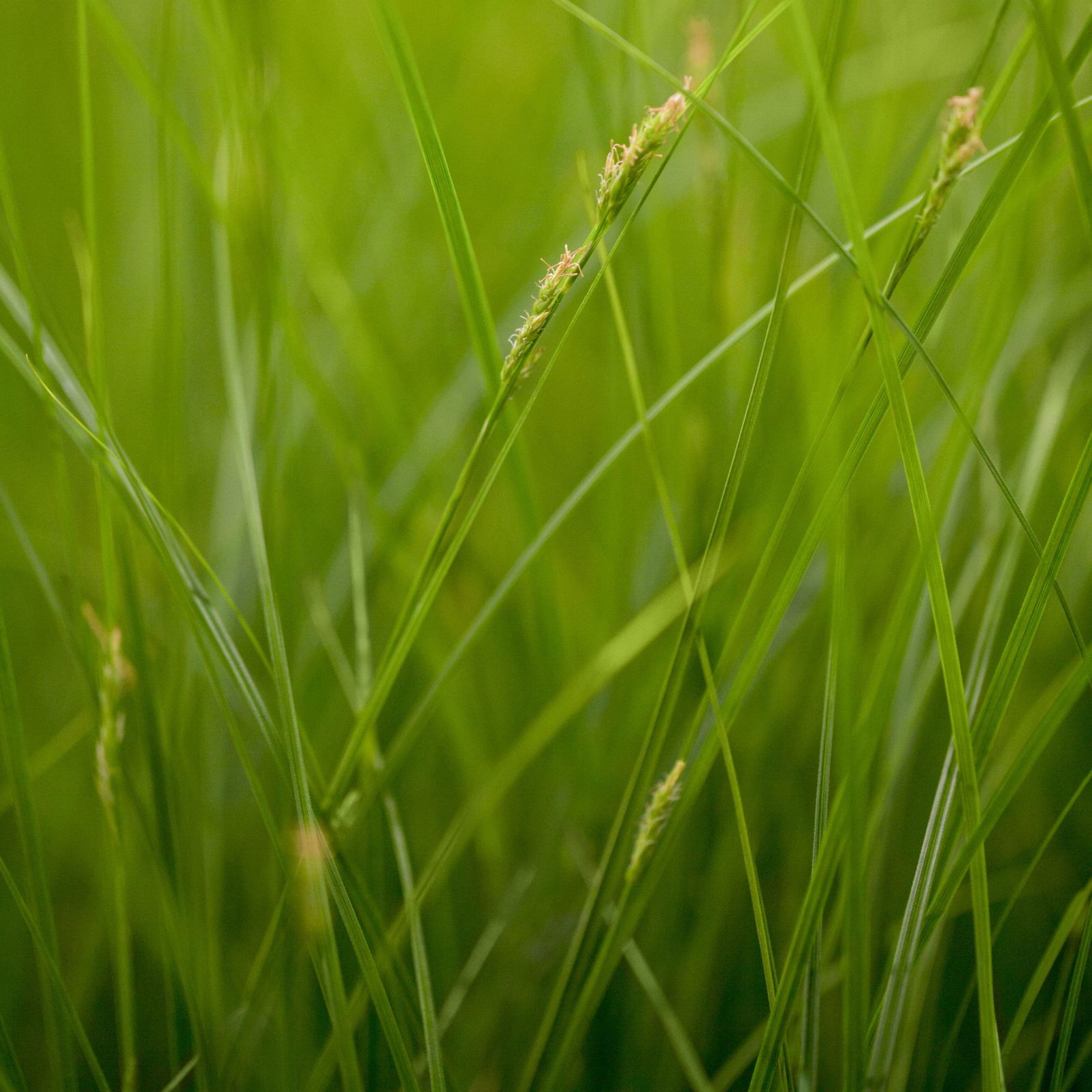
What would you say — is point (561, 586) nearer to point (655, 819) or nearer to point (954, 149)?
point (655, 819)

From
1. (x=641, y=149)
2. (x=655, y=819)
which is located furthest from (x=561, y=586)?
(x=641, y=149)

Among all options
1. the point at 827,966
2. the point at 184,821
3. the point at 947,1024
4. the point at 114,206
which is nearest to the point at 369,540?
the point at 184,821

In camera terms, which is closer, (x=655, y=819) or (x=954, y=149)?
(x=954, y=149)

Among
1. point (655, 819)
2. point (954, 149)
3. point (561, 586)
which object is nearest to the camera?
point (954, 149)

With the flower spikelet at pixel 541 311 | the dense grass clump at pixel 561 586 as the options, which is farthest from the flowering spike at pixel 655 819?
the flower spikelet at pixel 541 311

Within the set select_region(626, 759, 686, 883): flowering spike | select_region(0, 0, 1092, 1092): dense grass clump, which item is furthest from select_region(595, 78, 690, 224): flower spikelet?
select_region(626, 759, 686, 883): flowering spike

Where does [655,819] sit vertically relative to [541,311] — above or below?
below

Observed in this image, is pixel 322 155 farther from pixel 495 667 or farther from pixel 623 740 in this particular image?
pixel 623 740

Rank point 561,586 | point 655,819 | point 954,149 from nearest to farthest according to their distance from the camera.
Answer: point 954,149 → point 655,819 → point 561,586
